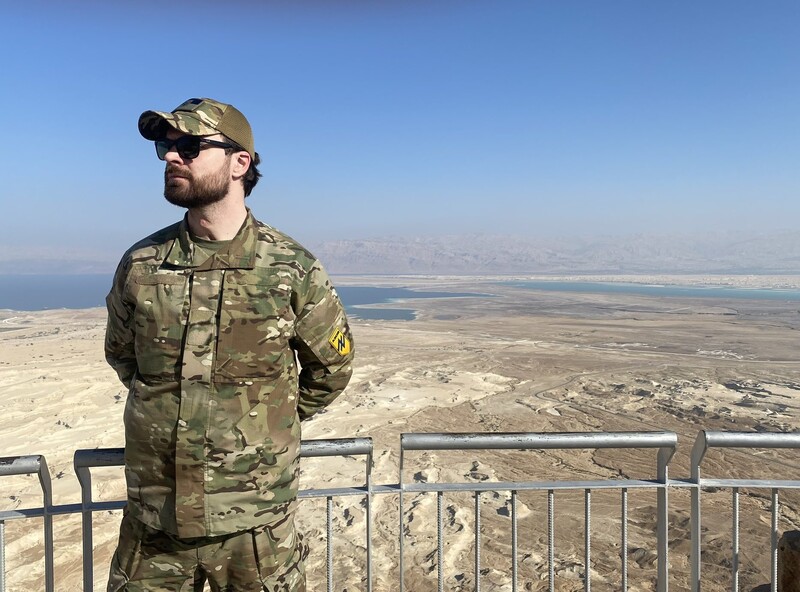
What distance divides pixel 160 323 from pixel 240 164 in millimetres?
641

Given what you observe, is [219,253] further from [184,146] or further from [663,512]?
[663,512]

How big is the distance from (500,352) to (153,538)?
21.5 m

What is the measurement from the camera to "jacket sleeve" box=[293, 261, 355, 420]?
1.95 m

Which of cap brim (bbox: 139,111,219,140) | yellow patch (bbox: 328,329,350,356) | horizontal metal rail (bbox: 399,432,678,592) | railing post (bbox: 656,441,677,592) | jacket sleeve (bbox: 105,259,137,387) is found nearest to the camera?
cap brim (bbox: 139,111,219,140)

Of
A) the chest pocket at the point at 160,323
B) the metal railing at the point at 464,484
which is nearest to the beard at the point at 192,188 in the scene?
the chest pocket at the point at 160,323

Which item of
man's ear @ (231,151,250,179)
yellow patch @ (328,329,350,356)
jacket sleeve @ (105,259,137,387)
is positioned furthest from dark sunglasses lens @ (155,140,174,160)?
yellow patch @ (328,329,350,356)

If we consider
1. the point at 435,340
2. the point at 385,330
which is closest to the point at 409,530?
the point at 435,340

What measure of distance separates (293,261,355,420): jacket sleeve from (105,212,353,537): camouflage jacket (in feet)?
0.04

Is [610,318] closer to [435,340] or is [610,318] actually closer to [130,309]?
[435,340]

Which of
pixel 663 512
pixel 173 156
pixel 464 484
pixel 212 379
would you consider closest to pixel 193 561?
pixel 212 379

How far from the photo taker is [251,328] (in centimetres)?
184

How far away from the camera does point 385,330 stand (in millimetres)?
30703

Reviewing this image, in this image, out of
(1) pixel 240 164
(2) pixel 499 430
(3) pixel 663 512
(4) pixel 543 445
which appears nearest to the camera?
(1) pixel 240 164

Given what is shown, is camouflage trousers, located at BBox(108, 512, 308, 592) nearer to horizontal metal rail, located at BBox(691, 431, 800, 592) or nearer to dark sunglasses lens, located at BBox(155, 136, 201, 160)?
dark sunglasses lens, located at BBox(155, 136, 201, 160)
